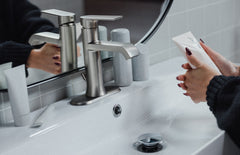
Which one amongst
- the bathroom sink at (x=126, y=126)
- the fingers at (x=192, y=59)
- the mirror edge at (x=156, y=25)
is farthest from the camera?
the mirror edge at (x=156, y=25)

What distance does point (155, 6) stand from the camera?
1.34 metres

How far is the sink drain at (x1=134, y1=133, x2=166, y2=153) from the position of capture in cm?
97

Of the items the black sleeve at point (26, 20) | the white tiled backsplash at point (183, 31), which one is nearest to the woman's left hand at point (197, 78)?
the white tiled backsplash at point (183, 31)

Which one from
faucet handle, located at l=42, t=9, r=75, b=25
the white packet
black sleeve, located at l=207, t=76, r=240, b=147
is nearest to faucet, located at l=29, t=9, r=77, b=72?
faucet handle, located at l=42, t=9, r=75, b=25

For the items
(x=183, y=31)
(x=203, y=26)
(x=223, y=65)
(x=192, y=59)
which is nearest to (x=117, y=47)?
(x=192, y=59)

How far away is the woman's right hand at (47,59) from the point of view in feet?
3.25

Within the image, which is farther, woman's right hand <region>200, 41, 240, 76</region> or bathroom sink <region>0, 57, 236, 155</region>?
woman's right hand <region>200, 41, 240, 76</region>

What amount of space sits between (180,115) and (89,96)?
0.92 ft

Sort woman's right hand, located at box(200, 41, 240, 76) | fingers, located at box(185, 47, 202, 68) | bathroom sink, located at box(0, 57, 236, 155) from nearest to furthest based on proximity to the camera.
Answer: bathroom sink, located at box(0, 57, 236, 155)
fingers, located at box(185, 47, 202, 68)
woman's right hand, located at box(200, 41, 240, 76)

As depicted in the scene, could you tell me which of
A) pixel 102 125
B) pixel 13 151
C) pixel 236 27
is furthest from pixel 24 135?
pixel 236 27

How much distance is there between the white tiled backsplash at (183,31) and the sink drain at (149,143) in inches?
9.6

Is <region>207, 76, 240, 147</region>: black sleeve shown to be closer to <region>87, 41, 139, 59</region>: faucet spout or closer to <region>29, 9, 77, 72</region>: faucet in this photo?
<region>87, 41, 139, 59</region>: faucet spout

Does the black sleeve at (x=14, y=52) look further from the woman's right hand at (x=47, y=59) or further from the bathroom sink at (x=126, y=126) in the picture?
the bathroom sink at (x=126, y=126)

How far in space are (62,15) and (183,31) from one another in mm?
594
